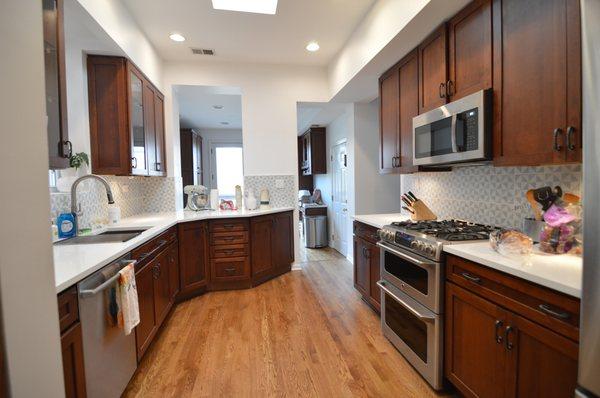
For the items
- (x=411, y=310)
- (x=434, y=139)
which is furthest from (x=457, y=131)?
(x=411, y=310)

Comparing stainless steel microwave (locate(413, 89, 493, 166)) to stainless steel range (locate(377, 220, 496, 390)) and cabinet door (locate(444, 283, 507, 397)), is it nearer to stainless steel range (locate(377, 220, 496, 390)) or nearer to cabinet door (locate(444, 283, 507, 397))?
stainless steel range (locate(377, 220, 496, 390))

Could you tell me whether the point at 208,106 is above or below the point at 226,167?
above

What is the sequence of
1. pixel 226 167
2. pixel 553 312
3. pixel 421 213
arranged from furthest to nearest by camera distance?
pixel 226 167, pixel 421 213, pixel 553 312

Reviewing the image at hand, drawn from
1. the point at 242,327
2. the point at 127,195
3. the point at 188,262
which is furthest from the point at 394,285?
the point at 127,195

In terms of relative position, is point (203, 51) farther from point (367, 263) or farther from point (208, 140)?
point (208, 140)

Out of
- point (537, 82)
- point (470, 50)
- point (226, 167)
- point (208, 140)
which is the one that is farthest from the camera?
point (226, 167)

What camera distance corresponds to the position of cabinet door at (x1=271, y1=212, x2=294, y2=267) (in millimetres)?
3680

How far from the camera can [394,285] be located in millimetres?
2115

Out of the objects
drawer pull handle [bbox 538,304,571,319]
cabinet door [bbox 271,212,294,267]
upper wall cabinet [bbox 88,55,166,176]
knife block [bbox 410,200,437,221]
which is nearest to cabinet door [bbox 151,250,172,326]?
upper wall cabinet [bbox 88,55,166,176]

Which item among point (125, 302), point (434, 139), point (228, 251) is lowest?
point (228, 251)

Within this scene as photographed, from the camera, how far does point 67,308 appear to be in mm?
1170

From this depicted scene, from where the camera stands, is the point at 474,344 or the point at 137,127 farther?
the point at 137,127

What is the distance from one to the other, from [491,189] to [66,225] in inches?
→ 118

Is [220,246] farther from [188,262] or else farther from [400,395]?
[400,395]
